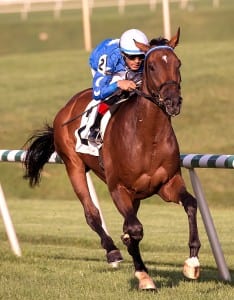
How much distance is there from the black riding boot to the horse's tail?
1634 millimetres

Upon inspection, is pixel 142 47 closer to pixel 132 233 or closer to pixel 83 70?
pixel 132 233

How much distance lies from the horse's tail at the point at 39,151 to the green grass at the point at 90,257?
0.79 m

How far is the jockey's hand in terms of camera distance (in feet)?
24.6

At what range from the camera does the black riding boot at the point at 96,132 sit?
8.19 meters

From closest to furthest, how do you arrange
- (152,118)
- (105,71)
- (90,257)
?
(152,118), (105,71), (90,257)

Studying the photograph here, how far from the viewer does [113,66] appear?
333 inches

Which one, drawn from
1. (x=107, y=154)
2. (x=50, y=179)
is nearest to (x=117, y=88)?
(x=107, y=154)

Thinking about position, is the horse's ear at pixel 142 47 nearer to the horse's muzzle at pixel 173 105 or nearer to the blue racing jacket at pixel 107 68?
the horse's muzzle at pixel 173 105

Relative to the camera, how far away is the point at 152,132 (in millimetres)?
7363

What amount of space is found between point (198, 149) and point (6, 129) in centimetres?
458

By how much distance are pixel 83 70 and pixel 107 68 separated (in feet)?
74.3

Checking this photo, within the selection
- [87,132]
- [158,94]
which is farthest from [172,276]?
[158,94]

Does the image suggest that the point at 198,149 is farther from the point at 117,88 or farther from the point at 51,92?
the point at 117,88

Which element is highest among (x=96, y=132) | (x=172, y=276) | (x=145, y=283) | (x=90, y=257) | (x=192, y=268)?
(x=96, y=132)
